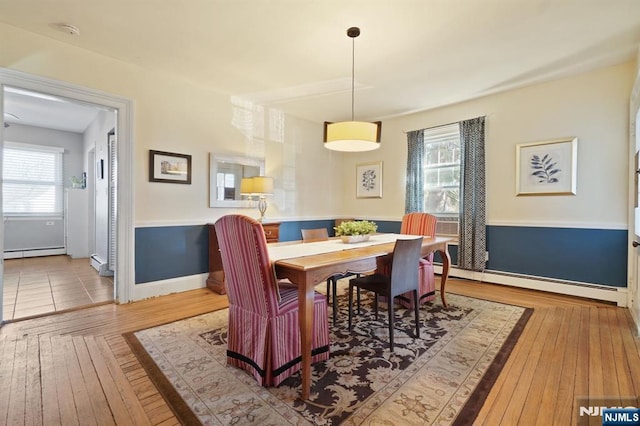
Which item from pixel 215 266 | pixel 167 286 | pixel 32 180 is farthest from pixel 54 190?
pixel 215 266

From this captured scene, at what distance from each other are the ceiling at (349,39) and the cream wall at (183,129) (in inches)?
6.1

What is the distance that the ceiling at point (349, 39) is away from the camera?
2393 mm

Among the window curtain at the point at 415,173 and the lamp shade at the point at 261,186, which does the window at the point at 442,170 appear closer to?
the window curtain at the point at 415,173

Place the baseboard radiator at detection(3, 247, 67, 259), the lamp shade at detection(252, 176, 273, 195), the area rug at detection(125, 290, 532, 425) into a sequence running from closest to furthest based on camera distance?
the area rug at detection(125, 290, 532, 425), the lamp shade at detection(252, 176, 273, 195), the baseboard radiator at detection(3, 247, 67, 259)

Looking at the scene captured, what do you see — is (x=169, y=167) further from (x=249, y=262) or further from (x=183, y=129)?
(x=249, y=262)

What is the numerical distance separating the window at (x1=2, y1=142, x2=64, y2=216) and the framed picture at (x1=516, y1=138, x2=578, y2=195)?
8582 mm

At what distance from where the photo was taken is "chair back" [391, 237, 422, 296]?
2.29 meters

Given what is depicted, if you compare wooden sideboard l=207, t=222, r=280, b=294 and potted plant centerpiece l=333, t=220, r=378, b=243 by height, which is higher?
potted plant centerpiece l=333, t=220, r=378, b=243

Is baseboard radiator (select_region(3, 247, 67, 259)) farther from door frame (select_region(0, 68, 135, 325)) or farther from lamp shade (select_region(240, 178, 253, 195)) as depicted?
lamp shade (select_region(240, 178, 253, 195))

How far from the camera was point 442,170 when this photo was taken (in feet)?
15.6

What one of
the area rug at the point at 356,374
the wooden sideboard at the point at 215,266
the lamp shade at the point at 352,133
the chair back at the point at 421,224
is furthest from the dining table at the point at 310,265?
the wooden sideboard at the point at 215,266

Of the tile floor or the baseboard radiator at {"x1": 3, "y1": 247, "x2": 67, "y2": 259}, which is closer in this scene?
the tile floor

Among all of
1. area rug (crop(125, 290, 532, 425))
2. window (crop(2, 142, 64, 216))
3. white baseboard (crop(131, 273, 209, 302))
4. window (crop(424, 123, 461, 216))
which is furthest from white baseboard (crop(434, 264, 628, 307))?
window (crop(2, 142, 64, 216))

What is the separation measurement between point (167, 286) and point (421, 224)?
3.20m
